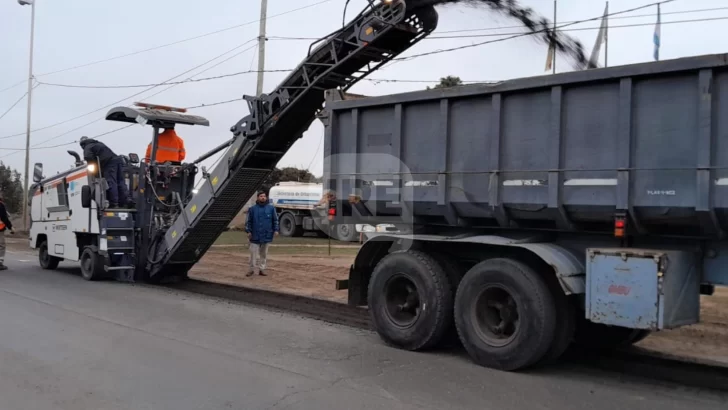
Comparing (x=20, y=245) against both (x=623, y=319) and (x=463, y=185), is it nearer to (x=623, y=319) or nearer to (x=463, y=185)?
(x=463, y=185)

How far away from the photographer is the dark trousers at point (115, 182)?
12188 mm

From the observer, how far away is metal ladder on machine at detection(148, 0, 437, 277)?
863cm

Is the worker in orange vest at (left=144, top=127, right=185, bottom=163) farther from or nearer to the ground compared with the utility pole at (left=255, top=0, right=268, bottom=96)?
nearer to the ground

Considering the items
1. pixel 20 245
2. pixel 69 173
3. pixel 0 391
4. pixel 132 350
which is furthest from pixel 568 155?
pixel 20 245

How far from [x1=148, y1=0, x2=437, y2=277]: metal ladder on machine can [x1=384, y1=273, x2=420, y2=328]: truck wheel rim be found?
11.1 ft

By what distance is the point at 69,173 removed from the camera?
13125mm

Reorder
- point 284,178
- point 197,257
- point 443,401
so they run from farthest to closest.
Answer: point 284,178, point 197,257, point 443,401

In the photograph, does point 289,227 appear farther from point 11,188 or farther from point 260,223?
point 11,188

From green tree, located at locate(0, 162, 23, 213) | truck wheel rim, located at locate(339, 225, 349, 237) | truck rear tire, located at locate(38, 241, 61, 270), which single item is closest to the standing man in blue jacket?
truck wheel rim, located at locate(339, 225, 349, 237)

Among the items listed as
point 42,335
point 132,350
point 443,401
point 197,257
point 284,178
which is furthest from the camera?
point 284,178

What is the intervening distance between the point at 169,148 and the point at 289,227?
17.7m

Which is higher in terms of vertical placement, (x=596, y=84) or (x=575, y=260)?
(x=596, y=84)

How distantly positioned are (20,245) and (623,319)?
22.6m

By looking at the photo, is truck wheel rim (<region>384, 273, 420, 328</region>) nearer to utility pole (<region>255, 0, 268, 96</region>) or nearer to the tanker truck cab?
the tanker truck cab
